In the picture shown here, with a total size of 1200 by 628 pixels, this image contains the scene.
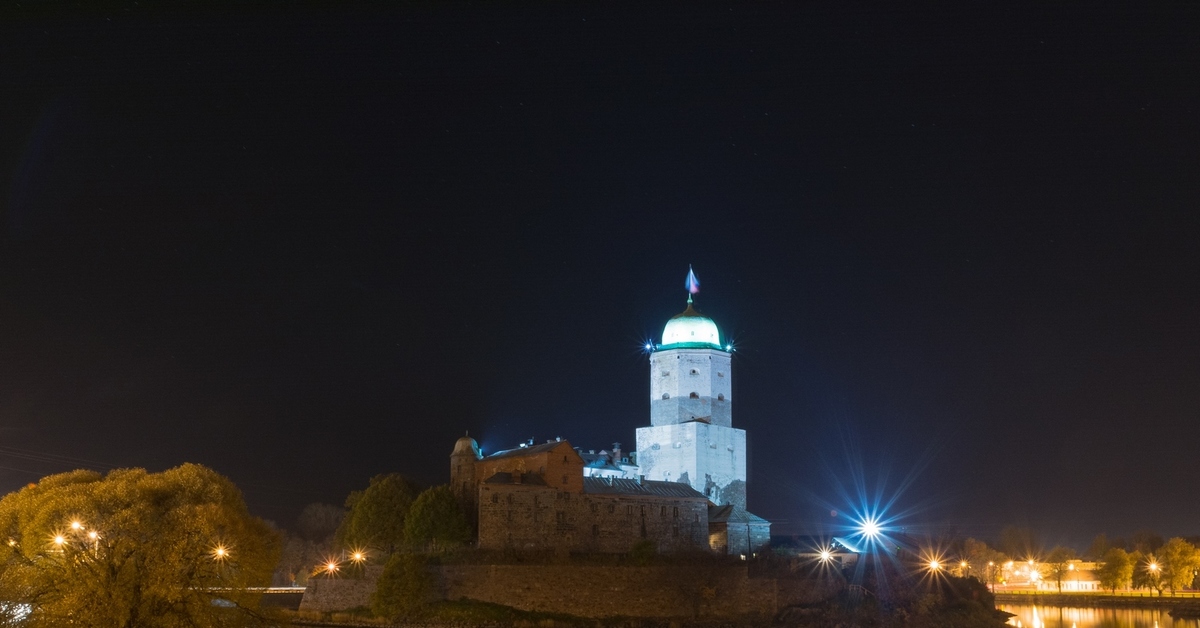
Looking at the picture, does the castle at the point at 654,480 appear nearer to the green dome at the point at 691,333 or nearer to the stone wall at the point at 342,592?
the green dome at the point at 691,333

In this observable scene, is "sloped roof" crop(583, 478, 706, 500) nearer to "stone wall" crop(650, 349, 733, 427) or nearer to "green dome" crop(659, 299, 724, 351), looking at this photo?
"stone wall" crop(650, 349, 733, 427)

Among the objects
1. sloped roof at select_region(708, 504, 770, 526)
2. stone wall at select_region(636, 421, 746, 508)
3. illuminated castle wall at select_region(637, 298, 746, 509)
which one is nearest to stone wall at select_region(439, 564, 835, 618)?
sloped roof at select_region(708, 504, 770, 526)

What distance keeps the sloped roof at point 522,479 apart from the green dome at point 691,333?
16498mm

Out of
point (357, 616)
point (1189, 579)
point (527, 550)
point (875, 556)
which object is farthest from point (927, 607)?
point (1189, 579)

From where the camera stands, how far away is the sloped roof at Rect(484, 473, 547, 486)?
47062 mm

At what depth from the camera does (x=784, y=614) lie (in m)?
44.8

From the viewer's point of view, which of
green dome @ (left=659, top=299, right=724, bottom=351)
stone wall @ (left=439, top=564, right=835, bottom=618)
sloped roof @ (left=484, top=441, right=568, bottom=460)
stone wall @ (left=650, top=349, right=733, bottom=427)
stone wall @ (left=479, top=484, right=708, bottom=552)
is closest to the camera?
stone wall @ (left=439, top=564, right=835, bottom=618)

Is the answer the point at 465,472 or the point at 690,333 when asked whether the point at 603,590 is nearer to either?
the point at 465,472

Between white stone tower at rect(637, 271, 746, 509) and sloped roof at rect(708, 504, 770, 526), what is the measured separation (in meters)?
2.63

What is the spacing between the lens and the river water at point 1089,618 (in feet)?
178

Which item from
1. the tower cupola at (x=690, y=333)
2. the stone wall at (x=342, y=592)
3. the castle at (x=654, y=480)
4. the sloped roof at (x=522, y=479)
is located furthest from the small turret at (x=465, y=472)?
the tower cupola at (x=690, y=333)

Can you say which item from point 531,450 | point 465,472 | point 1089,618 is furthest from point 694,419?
point 1089,618

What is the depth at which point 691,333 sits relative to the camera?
207ft

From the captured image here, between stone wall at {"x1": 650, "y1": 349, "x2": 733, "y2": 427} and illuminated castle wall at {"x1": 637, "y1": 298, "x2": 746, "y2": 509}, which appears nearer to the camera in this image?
illuminated castle wall at {"x1": 637, "y1": 298, "x2": 746, "y2": 509}
